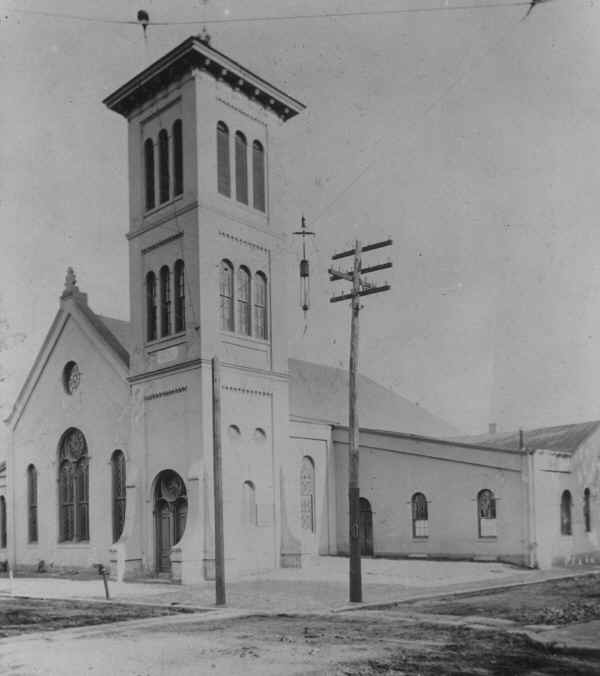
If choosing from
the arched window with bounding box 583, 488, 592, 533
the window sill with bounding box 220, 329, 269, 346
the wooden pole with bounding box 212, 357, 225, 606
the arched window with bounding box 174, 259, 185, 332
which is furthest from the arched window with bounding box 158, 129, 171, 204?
the arched window with bounding box 583, 488, 592, 533

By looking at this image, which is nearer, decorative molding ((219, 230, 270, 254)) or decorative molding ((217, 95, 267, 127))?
decorative molding ((219, 230, 270, 254))

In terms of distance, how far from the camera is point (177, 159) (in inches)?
1140

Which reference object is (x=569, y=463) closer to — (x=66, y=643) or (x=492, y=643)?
(x=492, y=643)

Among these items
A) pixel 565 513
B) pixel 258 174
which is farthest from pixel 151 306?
pixel 565 513

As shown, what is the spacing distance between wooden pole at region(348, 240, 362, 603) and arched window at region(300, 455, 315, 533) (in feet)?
41.5

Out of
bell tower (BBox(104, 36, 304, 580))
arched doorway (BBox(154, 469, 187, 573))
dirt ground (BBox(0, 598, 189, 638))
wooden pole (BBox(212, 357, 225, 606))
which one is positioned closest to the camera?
dirt ground (BBox(0, 598, 189, 638))

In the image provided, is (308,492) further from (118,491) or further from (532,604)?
(532,604)

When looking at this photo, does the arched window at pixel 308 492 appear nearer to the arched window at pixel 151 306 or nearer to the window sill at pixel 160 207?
the arched window at pixel 151 306

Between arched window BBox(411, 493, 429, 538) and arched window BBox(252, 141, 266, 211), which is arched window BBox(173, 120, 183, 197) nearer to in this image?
arched window BBox(252, 141, 266, 211)

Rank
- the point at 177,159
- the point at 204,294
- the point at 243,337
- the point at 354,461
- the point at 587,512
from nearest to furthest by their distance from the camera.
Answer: the point at 354,461
the point at 204,294
the point at 243,337
the point at 177,159
the point at 587,512

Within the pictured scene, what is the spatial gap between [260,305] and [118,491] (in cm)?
819

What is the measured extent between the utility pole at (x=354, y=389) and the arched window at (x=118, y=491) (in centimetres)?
1134

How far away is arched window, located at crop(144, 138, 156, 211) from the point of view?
30.2m

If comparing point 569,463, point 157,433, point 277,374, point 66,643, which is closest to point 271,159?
point 277,374
